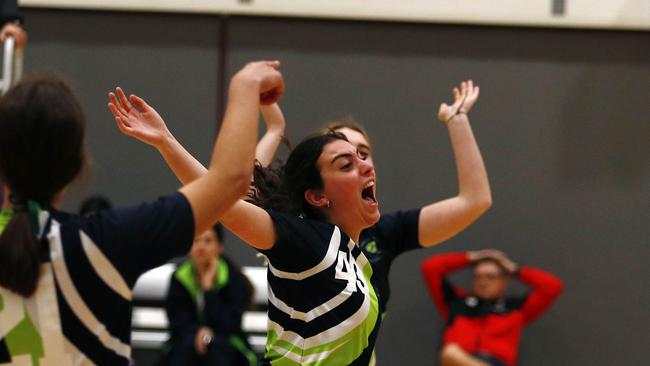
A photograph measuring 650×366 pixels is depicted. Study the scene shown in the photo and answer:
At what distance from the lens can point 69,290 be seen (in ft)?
5.28

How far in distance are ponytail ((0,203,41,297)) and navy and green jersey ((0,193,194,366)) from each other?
0.02 meters

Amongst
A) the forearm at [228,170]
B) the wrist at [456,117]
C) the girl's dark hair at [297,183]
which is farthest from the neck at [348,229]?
the forearm at [228,170]

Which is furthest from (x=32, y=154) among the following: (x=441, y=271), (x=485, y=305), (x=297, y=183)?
(x=441, y=271)

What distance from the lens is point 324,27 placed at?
6.04 metres

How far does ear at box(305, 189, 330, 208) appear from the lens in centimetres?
259

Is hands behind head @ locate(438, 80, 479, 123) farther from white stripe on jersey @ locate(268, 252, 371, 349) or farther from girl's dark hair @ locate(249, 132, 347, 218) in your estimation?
white stripe on jersey @ locate(268, 252, 371, 349)

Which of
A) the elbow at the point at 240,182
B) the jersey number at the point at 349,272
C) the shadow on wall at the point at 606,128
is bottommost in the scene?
the shadow on wall at the point at 606,128

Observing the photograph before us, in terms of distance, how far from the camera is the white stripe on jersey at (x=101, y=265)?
63.4 inches

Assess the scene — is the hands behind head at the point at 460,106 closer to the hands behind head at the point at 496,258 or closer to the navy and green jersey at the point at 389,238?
the navy and green jersey at the point at 389,238

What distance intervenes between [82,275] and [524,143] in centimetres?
465

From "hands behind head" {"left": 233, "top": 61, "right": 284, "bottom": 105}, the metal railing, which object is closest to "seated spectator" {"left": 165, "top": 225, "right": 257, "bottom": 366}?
the metal railing

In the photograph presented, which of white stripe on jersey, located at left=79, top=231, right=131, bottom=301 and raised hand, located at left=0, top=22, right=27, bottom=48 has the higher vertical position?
white stripe on jersey, located at left=79, top=231, right=131, bottom=301

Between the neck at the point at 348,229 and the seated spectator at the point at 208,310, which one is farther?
the seated spectator at the point at 208,310

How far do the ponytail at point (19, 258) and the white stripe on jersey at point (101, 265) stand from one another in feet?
0.25
